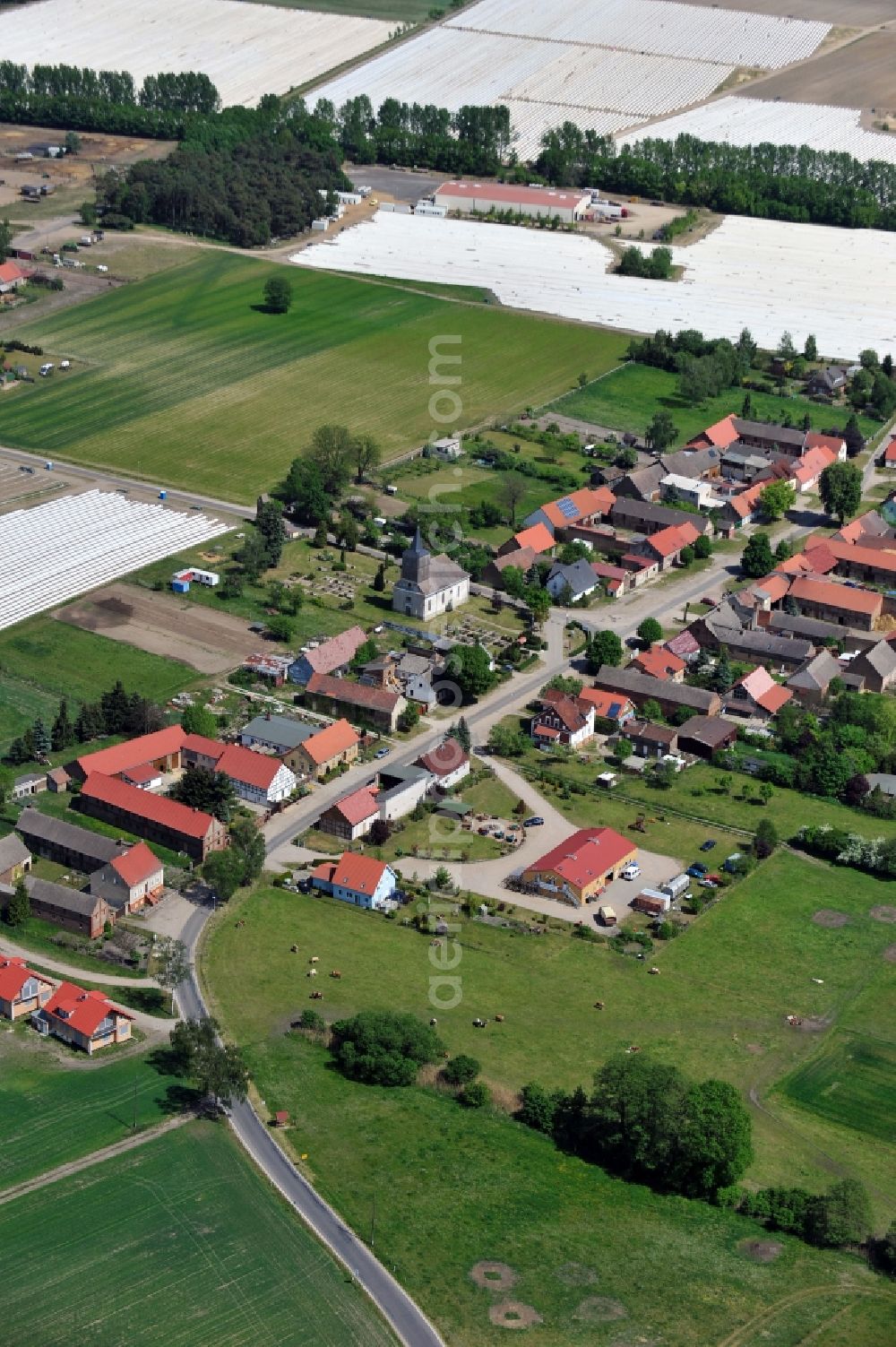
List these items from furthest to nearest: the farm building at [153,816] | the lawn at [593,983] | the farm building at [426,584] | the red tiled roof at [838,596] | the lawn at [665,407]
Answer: the lawn at [665,407] → the red tiled roof at [838,596] → the farm building at [426,584] → the farm building at [153,816] → the lawn at [593,983]

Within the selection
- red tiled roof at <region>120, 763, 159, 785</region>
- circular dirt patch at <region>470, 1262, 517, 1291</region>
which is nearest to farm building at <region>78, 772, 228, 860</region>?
red tiled roof at <region>120, 763, 159, 785</region>

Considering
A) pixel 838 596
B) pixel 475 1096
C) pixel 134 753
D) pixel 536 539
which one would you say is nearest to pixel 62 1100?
pixel 475 1096

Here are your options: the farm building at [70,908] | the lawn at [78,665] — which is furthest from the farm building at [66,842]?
the lawn at [78,665]

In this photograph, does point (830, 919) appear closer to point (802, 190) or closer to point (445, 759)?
point (445, 759)

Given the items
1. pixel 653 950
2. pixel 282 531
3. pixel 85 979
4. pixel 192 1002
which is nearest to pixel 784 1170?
pixel 653 950

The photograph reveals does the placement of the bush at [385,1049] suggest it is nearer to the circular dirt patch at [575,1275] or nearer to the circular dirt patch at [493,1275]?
the circular dirt patch at [493,1275]

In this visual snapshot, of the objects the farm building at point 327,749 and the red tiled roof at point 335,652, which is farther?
the red tiled roof at point 335,652
